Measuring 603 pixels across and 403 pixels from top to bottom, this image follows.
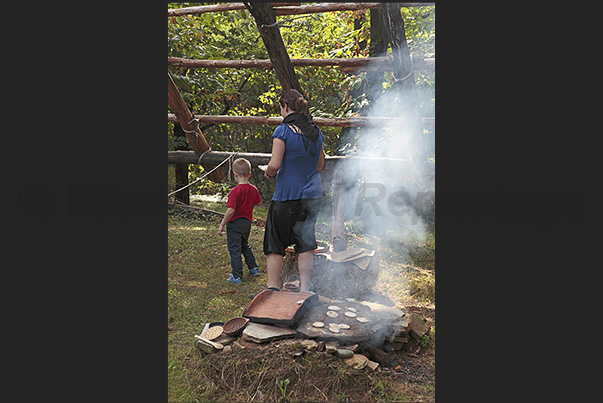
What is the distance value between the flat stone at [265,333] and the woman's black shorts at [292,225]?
71 centimetres

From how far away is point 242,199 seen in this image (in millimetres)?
4469

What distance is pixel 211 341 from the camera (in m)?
2.58

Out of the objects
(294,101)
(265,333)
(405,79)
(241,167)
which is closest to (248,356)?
(265,333)

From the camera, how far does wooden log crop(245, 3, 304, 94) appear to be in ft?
12.2

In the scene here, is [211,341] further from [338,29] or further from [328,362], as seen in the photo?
[338,29]

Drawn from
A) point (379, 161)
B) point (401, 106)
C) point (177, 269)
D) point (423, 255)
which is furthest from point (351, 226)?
point (177, 269)

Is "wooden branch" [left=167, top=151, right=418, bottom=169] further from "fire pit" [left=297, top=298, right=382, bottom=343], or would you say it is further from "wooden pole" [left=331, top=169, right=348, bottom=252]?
"fire pit" [left=297, top=298, right=382, bottom=343]

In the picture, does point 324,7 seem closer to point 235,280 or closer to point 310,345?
point 235,280

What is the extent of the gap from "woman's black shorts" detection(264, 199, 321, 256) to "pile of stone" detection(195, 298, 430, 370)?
50 centimetres

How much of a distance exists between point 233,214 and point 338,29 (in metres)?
5.20

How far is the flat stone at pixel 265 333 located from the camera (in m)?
2.53

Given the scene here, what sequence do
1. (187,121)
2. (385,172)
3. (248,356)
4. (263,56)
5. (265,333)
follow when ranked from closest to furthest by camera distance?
1. (248,356)
2. (265,333)
3. (385,172)
4. (187,121)
5. (263,56)

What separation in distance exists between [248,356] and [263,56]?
319 inches

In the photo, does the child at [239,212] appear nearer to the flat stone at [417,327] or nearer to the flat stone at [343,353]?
the flat stone at [417,327]
